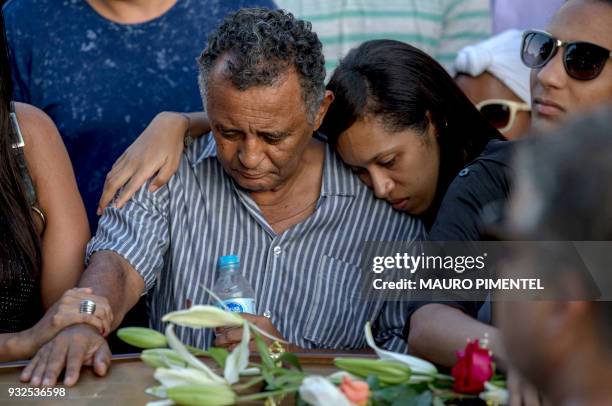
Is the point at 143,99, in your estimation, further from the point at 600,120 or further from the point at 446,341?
the point at 600,120

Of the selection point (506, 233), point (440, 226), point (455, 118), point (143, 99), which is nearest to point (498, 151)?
point (440, 226)

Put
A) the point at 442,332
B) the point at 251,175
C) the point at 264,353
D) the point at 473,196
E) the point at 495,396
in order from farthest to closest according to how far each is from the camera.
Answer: the point at 251,175
the point at 473,196
the point at 442,332
the point at 264,353
the point at 495,396

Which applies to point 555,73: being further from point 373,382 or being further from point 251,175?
point 373,382

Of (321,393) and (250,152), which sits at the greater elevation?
(250,152)

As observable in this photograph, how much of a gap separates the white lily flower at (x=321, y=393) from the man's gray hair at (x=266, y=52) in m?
1.40

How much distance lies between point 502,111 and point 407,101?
88 cm

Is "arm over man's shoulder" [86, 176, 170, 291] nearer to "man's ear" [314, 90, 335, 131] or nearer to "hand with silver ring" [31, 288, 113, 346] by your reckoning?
"hand with silver ring" [31, 288, 113, 346]

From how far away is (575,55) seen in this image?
9.78 feet

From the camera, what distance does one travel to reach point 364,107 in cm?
333

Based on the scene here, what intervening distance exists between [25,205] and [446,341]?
1.29 m

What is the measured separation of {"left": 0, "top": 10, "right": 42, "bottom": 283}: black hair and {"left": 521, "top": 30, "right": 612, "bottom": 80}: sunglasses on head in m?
1.49

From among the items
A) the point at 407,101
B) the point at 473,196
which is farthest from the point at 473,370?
the point at 407,101

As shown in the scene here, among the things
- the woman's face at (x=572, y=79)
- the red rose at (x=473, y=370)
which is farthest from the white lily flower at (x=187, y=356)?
the woman's face at (x=572, y=79)

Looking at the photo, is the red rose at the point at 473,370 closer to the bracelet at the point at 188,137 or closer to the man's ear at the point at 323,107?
the man's ear at the point at 323,107
